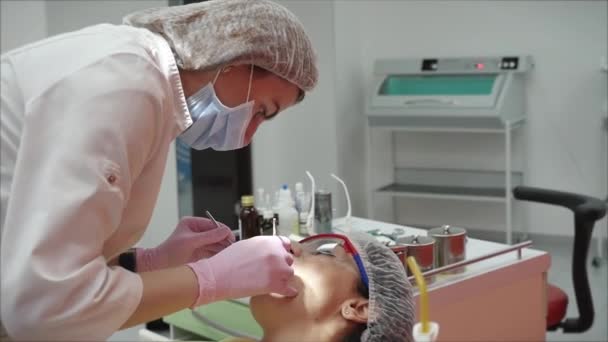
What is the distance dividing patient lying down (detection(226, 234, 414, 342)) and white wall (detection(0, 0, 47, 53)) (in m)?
2.92

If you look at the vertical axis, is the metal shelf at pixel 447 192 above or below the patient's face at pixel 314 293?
below

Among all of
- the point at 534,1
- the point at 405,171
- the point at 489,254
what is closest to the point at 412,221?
the point at 405,171

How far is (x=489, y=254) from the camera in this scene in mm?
2402

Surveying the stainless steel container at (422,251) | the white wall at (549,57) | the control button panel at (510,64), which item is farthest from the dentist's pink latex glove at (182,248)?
the white wall at (549,57)

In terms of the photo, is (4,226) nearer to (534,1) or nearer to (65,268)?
(65,268)

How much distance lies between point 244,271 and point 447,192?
3.84m

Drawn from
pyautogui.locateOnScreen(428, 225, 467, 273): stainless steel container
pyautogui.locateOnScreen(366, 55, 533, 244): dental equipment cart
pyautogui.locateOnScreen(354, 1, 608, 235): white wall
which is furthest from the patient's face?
pyautogui.locateOnScreen(354, 1, 608, 235): white wall

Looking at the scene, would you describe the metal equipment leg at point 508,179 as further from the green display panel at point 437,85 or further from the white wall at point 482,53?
the white wall at point 482,53

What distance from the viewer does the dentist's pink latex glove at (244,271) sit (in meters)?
1.36

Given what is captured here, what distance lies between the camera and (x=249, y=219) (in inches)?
110

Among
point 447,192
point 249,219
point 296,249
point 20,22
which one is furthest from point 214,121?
point 447,192

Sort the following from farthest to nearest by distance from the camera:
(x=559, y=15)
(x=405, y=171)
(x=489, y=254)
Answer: (x=405, y=171), (x=559, y=15), (x=489, y=254)

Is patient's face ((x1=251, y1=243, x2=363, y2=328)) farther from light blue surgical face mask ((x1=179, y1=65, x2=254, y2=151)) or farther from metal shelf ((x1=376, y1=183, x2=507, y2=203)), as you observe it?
metal shelf ((x1=376, y1=183, x2=507, y2=203))

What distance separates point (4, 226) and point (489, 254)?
1.56 metres
